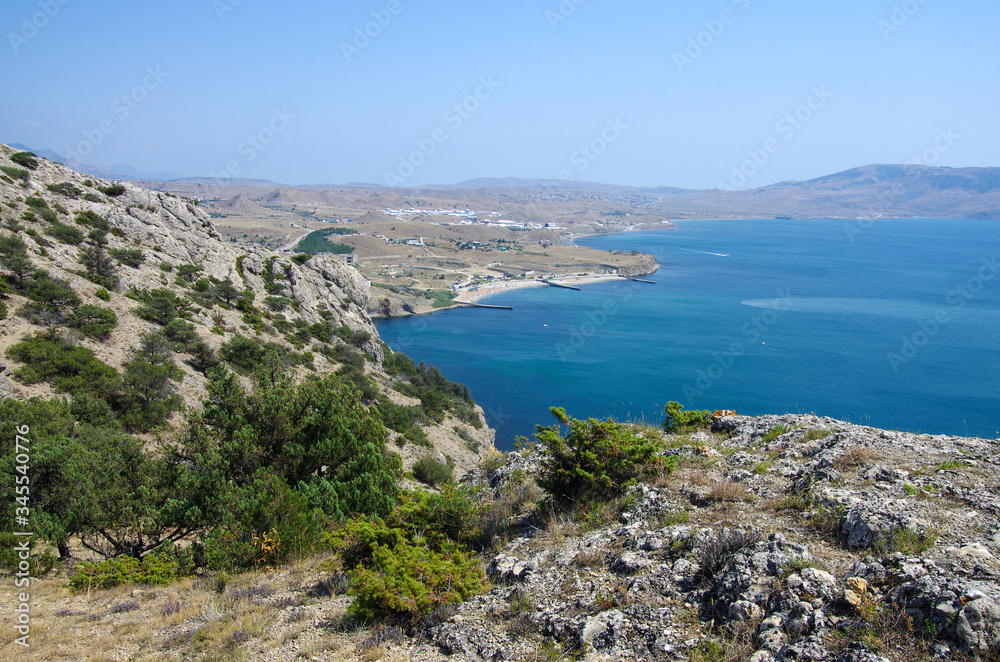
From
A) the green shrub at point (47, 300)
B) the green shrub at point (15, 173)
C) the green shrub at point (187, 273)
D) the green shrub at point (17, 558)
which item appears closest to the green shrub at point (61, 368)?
the green shrub at point (47, 300)

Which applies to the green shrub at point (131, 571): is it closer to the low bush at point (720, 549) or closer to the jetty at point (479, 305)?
the low bush at point (720, 549)

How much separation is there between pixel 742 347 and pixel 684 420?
6175 cm

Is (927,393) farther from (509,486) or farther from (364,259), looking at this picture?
(364,259)

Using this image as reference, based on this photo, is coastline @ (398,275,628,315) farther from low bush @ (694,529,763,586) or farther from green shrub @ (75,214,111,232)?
low bush @ (694,529,763,586)

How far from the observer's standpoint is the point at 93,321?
69.7 ft

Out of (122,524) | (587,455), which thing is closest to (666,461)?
(587,455)

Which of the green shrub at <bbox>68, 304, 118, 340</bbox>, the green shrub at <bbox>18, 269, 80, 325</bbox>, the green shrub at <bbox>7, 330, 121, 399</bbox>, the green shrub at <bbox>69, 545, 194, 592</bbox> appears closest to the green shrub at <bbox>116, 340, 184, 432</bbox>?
the green shrub at <bbox>7, 330, 121, 399</bbox>

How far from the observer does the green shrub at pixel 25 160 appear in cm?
3293

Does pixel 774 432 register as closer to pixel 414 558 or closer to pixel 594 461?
pixel 594 461

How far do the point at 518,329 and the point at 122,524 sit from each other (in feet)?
231

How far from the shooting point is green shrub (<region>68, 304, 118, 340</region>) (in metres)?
20.5

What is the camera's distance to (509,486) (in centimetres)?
943

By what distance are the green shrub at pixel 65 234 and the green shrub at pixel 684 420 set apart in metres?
30.6

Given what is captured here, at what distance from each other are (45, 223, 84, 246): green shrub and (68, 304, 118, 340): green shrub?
8.17m
